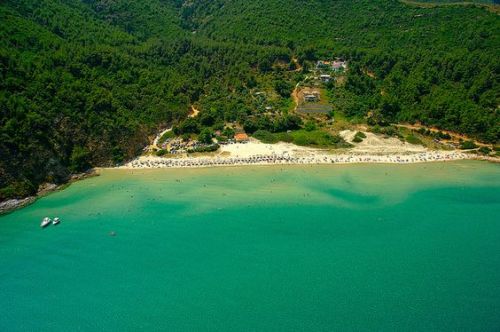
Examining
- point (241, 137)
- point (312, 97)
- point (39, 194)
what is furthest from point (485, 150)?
point (39, 194)

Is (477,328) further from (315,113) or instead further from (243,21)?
(243,21)

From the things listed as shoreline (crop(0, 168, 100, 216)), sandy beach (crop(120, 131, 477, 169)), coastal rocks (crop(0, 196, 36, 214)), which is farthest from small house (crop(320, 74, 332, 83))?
coastal rocks (crop(0, 196, 36, 214))

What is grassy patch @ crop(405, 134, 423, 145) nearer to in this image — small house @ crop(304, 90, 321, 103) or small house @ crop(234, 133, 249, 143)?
small house @ crop(304, 90, 321, 103)

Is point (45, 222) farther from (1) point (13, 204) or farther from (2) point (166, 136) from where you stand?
(2) point (166, 136)

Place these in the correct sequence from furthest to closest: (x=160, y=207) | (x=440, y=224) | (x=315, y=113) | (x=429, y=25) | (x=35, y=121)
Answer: (x=429, y=25) < (x=315, y=113) < (x=35, y=121) < (x=160, y=207) < (x=440, y=224)

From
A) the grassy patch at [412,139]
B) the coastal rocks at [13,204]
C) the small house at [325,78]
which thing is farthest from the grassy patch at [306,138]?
the coastal rocks at [13,204]

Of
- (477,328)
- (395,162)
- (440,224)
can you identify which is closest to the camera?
(477,328)

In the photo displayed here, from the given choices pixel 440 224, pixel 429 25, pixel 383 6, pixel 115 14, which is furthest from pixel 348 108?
pixel 115 14
